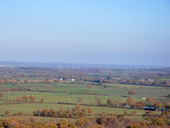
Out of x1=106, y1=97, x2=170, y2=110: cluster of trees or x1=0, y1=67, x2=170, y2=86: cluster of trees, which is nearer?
x1=106, y1=97, x2=170, y2=110: cluster of trees

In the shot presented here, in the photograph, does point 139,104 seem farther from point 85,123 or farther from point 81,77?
point 81,77

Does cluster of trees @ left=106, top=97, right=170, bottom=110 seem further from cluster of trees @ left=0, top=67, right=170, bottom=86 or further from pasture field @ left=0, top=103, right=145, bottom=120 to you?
cluster of trees @ left=0, top=67, right=170, bottom=86


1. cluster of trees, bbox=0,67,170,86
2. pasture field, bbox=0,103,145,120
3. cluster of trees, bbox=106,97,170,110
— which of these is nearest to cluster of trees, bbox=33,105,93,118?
pasture field, bbox=0,103,145,120

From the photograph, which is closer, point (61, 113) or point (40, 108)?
point (61, 113)

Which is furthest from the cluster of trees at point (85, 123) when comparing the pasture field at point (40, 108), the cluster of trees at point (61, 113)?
the pasture field at point (40, 108)

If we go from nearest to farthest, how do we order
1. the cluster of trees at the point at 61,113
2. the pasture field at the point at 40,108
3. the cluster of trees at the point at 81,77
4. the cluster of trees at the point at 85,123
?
the cluster of trees at the point at 85,123
the cluster of trees at the point at 61,113
the pasture field at the point at 40,108
the cluster of trees at the point at 81,77

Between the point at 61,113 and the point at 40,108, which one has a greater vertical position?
the point at 61,113

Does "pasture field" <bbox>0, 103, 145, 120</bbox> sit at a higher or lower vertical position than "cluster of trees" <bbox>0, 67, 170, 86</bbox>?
lower

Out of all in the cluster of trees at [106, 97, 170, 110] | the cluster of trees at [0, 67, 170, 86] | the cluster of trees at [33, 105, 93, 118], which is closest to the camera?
the cluster of trees at [33, 105, 93, 118]

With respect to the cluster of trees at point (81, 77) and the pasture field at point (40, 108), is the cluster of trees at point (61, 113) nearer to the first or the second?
the pasture field at point (40, 108)

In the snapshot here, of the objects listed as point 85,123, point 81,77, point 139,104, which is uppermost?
point 81,77

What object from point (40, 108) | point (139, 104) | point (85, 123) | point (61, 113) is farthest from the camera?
point (139, 104)

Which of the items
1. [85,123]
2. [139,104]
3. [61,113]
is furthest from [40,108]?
[139,104]

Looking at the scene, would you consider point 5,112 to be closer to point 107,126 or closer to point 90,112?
point 90,112
